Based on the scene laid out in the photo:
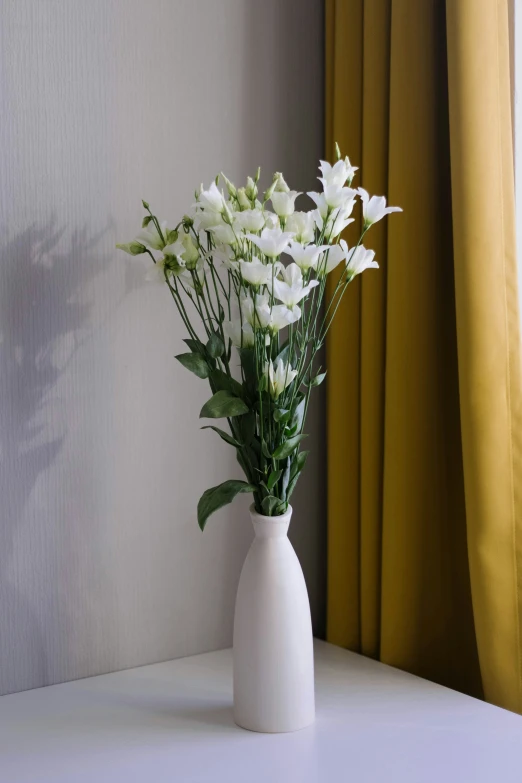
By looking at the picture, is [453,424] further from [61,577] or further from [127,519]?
[61,577]

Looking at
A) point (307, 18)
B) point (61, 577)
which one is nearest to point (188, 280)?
point (61, 577)

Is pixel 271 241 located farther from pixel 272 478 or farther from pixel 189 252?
pixel 272 478

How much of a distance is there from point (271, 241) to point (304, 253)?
47 millimetres

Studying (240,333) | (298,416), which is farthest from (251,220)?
(298,416)

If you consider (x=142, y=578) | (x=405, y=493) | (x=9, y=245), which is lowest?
(x=142, y=578)

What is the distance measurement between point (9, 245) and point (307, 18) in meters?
0.62

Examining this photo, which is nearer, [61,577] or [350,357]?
[61,577]

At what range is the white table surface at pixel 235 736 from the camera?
2.87 ft

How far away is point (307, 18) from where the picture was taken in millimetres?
1343

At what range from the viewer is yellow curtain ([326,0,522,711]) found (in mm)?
1063

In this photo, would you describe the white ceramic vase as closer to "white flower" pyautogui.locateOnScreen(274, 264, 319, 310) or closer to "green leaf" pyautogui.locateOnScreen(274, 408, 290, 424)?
"green leaf" pyautogui.locateOnScreen(274, 408, 290, 424)

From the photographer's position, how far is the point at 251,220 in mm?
924

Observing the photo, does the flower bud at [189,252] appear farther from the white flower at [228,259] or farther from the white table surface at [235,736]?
the white table surface at [235,736]

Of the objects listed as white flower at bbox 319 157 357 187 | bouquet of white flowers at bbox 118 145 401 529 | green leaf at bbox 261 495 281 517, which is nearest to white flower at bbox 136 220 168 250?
bouquet of white flowers at bbox 118 145 401 529
